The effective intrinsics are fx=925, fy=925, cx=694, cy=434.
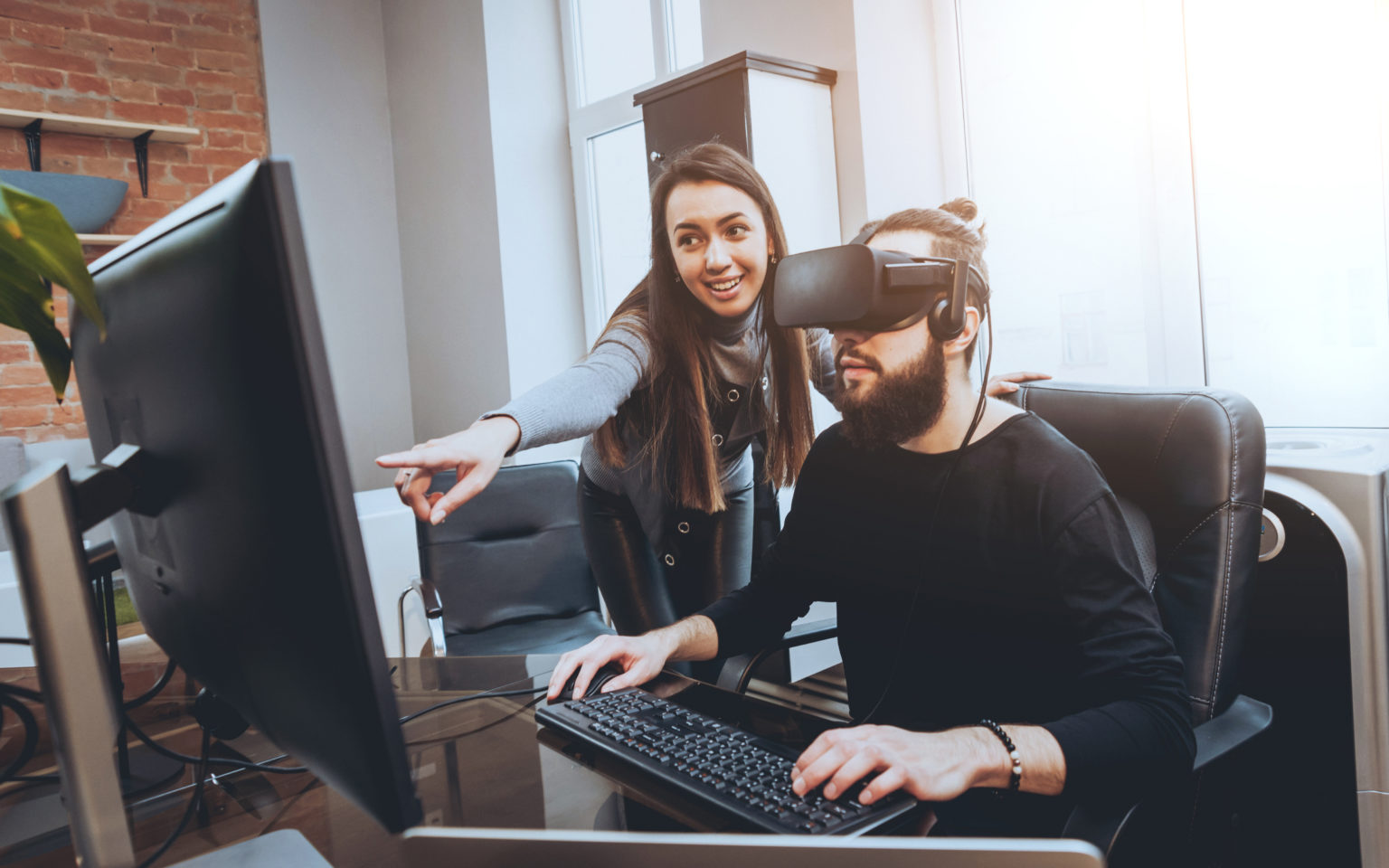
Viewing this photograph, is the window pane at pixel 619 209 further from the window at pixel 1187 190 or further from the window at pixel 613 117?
the window at pixel 1187 190

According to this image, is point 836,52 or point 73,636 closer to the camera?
point 73,636

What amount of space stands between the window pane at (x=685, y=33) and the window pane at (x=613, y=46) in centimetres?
14

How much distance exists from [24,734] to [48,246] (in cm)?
80

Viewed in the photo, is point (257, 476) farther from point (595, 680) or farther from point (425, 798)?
point (595, 680)

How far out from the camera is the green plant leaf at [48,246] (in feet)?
1.77

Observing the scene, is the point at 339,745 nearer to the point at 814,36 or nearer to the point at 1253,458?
the point at 1253,458

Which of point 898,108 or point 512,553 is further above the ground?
point 898,108

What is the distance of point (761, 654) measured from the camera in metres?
1.36

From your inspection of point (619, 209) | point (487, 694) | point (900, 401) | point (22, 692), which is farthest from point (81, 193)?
point (900, 401)

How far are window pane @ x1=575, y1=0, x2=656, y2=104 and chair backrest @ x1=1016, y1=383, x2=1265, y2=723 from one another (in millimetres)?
3073

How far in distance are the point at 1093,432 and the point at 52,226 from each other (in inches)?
47.5

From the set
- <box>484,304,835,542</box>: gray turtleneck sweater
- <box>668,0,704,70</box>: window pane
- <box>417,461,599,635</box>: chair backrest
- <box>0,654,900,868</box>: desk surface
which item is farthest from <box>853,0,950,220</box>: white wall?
<box>0,654,900,868</box>: desk surface

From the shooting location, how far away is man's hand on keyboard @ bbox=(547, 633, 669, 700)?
1.10 m

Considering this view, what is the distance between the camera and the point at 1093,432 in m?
1.30
